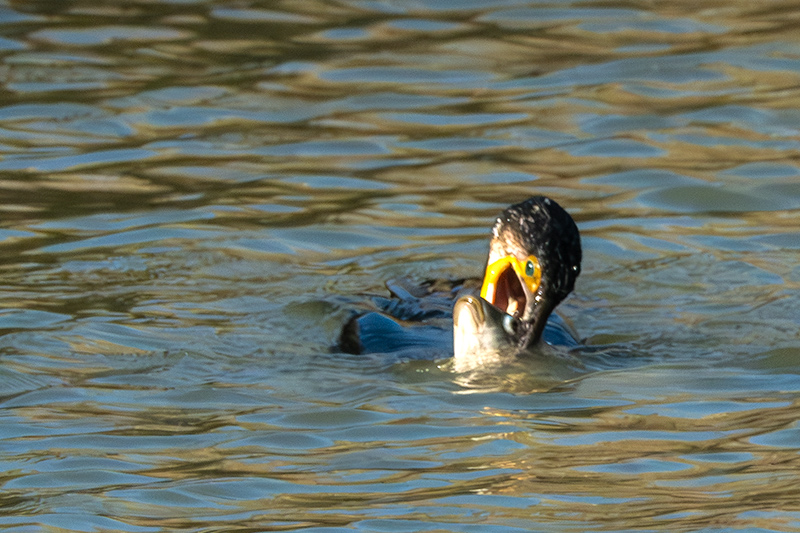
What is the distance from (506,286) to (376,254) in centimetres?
201

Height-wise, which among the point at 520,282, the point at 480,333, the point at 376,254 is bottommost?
the point at 376,254

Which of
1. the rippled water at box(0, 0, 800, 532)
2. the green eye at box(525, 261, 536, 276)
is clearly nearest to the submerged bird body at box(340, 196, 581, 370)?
the green eye at box(525, 261, 536, 276)

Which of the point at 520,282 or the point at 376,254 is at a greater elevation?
the point at 520,282

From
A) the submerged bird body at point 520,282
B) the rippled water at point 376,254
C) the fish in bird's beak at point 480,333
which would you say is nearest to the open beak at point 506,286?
the submerged bird body at point 520,282

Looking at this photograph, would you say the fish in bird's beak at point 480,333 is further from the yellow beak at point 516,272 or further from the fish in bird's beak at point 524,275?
the yellow beak at point 516,272

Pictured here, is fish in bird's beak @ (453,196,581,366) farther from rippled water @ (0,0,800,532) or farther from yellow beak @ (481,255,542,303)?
rippled water @ (0,0,800,532)

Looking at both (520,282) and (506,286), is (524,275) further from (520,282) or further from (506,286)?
(506,286)

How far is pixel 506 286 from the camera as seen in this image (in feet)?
19.0

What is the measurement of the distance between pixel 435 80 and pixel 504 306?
16.7 ft

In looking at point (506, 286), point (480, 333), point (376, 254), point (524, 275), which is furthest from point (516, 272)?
point (376, 254)

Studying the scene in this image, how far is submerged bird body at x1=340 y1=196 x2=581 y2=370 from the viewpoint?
17.8 feet

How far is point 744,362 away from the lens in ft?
19.2

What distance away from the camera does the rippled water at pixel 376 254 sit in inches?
171

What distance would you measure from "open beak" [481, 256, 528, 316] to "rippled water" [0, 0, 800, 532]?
375mm
